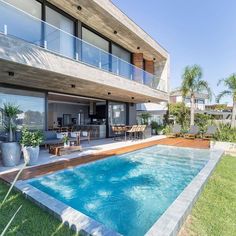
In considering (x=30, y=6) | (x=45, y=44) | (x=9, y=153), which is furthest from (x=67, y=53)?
(x=9, y=153)

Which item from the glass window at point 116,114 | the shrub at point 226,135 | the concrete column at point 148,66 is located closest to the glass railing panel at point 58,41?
the glass window at point 116,114

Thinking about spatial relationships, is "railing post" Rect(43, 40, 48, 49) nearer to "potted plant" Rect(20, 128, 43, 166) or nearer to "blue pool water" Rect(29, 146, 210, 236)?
"potted plant" Rect(20, 128, 43, 166)

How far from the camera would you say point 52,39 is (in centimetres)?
811

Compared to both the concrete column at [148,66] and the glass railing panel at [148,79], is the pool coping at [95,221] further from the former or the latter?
the concrete column at [148,66]

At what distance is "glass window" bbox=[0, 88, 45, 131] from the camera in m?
9.98

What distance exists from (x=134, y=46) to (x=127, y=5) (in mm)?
2829

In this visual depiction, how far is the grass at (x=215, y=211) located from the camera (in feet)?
11.4

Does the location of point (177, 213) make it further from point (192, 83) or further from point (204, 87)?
point (204, 87)

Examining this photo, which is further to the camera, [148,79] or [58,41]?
[148,79]

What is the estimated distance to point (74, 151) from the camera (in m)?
9.88

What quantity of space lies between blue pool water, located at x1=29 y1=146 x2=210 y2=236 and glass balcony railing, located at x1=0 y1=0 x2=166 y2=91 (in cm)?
493

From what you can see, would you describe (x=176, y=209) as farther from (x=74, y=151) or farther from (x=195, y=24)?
(x=195, y=24)

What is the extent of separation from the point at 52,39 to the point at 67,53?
89 cm

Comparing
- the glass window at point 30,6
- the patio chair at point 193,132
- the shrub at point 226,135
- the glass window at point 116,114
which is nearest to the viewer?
the glass window at point 30,6
